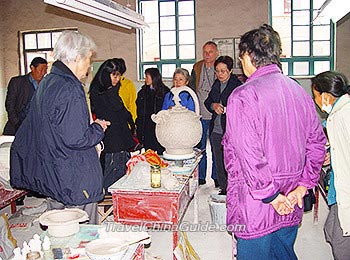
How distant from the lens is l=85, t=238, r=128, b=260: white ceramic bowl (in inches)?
64.9

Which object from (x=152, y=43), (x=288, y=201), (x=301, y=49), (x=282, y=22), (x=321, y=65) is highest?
(x=282, y=22)

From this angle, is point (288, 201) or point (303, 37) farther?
point (303, 37)

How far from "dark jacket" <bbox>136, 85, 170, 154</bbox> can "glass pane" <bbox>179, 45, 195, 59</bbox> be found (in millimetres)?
4446

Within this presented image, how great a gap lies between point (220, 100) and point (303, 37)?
5.20 m

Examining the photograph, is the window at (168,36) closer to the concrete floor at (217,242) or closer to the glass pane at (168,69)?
the glass pane at (168,69)

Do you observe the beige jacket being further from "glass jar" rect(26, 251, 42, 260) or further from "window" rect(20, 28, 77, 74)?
"window" rect(20, 28, 77, 74)

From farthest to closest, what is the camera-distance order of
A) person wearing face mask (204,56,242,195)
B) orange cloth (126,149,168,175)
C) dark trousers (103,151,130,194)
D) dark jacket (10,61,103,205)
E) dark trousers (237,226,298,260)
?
1. person wearing face mask (204,56,242,195)
2. dark trousers (103,151,130,194)
3. orange cloth (126,149,168,175)
4. dark jacket (10,61,103,205)
5. dark trousers (237,226,298,260)

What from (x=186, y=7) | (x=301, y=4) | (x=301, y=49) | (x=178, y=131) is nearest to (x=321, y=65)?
(x=301, y=49)

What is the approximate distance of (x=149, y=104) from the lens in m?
5.03

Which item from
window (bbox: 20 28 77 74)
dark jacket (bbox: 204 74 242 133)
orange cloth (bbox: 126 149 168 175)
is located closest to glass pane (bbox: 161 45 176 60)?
window (bbox: 20 28 77 74)

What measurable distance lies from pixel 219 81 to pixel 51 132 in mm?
2616

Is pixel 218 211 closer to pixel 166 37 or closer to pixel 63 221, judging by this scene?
pixel 63 221

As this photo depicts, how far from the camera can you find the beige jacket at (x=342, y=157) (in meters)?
2.36

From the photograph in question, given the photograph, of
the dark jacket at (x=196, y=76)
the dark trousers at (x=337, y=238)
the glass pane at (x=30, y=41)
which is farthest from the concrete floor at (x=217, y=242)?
the glass pane at (x=30, y=41)
